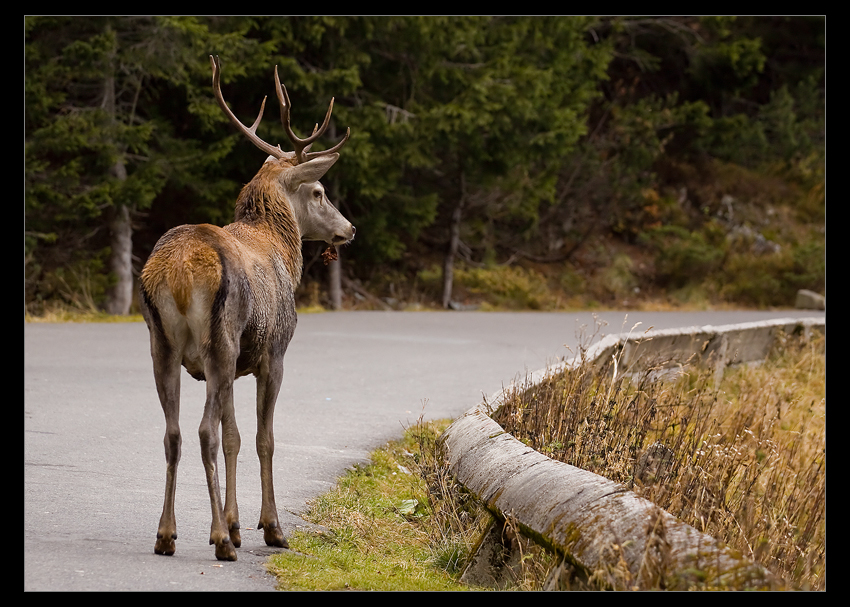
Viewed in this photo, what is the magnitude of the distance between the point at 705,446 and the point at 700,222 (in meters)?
24.0

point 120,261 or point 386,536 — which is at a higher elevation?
point 120,261

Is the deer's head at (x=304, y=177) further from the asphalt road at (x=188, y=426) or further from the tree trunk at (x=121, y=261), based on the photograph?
the tree trunk at (x=121, y=261)

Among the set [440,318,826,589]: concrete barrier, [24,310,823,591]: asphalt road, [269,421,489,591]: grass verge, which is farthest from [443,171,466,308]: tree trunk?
[440,318,826,589]: concrete barrier

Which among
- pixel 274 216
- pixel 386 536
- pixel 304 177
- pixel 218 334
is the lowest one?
pixel 386 536

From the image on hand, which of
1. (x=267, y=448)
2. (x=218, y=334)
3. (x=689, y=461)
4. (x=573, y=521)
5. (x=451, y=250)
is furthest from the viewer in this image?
(x=451, y=250)

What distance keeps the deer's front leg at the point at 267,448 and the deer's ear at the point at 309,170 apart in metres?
1.18

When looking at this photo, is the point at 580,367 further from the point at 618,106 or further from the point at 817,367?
the point at 618,106

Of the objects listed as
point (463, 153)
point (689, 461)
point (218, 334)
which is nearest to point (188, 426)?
point (218, 334)

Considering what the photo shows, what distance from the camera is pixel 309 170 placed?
5.80 m

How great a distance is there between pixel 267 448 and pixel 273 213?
1.39 metres

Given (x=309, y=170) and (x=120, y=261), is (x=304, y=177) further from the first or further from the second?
(x=120, y=261)

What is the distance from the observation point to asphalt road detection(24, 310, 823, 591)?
4645 mm

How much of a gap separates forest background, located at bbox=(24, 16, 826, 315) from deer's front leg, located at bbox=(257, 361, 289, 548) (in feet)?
40.5

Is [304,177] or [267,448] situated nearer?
[267,448]
